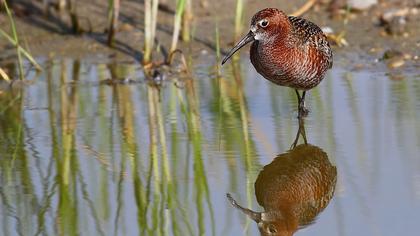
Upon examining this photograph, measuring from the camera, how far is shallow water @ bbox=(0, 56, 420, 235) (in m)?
5.48

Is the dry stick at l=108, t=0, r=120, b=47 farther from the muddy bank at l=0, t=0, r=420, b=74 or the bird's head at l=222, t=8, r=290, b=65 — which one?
the bird's head at l=222, t=8, r=290, b=65

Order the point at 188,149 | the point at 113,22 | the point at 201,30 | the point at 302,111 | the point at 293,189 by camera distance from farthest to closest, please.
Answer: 1. the point at 201,30
2. the point at 113,22
3. the point at 302,111
4. the point at 188,149
5. the point at 293,189

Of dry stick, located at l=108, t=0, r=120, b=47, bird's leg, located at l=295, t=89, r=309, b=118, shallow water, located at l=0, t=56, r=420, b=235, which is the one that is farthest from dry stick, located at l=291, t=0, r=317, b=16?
bird's leg, located at l=295, t=89, r=309, b=118

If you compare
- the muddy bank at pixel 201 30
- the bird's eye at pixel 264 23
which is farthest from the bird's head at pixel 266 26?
the muddy bank at pixel 201 30

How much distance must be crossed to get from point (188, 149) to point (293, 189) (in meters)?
1.13

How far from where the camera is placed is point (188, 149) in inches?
274

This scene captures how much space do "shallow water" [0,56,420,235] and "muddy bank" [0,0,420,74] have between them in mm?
562

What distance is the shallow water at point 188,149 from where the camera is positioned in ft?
18.0

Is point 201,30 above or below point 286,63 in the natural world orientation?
above

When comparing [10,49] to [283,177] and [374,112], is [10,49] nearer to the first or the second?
[374,112]

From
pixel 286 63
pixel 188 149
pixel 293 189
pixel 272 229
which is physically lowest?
pixel 272 229

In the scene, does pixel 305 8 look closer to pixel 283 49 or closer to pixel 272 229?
pixel 283 49

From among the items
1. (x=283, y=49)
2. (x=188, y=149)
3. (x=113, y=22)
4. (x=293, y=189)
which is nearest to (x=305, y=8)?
(x=113, y=22)

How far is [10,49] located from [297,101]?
11.2ft
